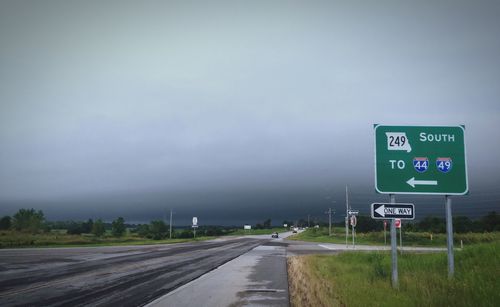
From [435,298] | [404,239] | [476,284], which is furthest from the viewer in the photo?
[404,239]

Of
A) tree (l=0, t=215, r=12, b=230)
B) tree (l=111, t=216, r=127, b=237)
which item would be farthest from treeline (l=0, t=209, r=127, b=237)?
tree (l=0, t=215, r=12, b=230)

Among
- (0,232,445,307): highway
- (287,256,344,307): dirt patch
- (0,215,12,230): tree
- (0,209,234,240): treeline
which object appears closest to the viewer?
(287,256,344,307): dirt patch

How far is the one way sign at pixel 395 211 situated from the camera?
1257 centimetres

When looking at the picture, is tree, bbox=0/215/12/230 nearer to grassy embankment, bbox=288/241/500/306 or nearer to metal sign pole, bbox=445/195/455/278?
grassy embankment, bbox=288/241/500/306

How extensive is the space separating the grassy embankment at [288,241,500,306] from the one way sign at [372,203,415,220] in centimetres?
207

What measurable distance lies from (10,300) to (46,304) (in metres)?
1.37

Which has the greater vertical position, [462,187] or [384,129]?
[384,129]

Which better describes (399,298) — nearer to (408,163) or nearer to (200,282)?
(408,163)

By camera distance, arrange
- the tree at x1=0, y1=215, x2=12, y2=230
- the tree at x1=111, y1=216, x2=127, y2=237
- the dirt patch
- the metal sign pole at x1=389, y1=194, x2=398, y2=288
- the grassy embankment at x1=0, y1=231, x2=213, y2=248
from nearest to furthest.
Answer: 1. the dirt patch
2. the metal sign pole at x1=389, y1=194, x2=398, y2=288
3. the grassy embankment at x1=0, y1=231, x2=213, y2=248
4. the tree at x1=111, y1=216, x2=127, y2=237
5. the tree at x1=0, y1=215, x2=12, y2=230

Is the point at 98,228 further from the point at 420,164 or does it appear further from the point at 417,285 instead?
the point at 417,285

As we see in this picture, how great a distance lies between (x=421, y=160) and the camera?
13.2 m

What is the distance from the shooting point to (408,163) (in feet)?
43.4

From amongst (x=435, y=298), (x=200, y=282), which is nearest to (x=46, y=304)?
(x=200, y=282)

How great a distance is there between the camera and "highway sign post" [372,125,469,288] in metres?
13.1
